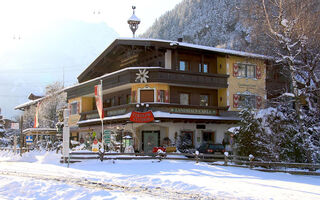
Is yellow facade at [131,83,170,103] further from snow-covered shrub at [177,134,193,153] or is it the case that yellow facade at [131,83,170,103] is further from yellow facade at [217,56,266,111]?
yellow facade at [217,56,266,111]

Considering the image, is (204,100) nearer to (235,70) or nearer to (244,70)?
(235,70)

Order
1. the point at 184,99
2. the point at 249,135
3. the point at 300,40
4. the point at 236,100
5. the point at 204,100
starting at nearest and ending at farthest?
the point at 300,40
the point at 249,135
the point at 184,99
the point at 204,100
the point at 236,100

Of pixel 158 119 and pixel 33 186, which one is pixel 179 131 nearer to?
pixel 158 119

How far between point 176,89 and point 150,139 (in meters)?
5.24

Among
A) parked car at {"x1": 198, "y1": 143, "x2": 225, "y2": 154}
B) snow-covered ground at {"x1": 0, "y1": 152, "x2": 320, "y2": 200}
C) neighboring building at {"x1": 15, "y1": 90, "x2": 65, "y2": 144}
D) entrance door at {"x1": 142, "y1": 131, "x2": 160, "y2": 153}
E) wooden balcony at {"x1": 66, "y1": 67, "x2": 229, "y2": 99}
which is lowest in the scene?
snow-covered ground at {"x1": 0, "y1": 152, "x2": 320, "y2": 200}

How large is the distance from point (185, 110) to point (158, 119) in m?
2.79

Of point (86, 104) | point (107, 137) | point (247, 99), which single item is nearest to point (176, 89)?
point (247, 99)

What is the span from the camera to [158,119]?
110ft

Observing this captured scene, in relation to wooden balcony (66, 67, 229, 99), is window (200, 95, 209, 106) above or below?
below

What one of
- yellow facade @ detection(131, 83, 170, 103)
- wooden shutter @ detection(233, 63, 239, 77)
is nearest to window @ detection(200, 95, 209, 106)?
wooden shutter @ detection(233, 63, 239, 77)

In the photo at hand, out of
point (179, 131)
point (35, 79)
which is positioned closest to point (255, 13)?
point (179, 131)

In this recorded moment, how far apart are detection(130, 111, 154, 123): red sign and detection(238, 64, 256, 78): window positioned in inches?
456

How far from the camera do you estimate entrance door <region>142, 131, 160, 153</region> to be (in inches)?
1393

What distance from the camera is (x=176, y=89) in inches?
1410
